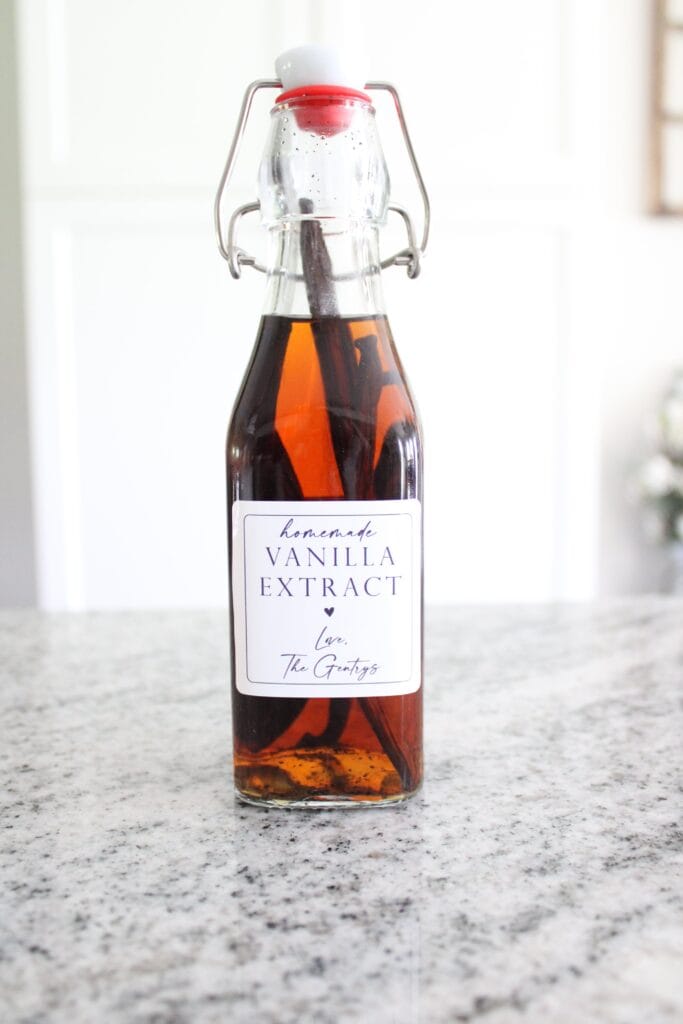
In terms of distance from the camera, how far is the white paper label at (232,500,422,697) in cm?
39

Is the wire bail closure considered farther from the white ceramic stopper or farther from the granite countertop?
the granite countertop

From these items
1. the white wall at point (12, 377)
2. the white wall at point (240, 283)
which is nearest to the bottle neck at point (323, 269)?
the white wall at point (240, 283)

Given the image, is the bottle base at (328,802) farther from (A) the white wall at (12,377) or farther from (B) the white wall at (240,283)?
(A) the white wall at (12,377)

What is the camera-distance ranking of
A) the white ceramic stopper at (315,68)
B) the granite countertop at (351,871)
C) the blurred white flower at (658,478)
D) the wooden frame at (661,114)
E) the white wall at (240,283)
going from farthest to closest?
the wooden frame at (661,114) < the blurred white flower at (658,478) < the white wall at (240,283) < the white ceramic stopper at (315,68) < the granite countertop at (351,871)

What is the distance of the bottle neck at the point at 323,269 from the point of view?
1.33ft

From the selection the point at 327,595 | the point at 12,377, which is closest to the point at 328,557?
the point at 327,595

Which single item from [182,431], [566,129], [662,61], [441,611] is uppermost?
[662,61]

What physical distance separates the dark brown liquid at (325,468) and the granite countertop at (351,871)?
2 centimetres

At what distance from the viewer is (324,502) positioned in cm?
39

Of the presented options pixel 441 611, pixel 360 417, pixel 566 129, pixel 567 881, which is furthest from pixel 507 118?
pixel 567 881

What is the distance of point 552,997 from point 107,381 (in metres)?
1.59

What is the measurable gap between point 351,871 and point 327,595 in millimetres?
109

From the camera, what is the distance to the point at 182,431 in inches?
67.8

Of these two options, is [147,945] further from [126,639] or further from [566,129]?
[566,129]
